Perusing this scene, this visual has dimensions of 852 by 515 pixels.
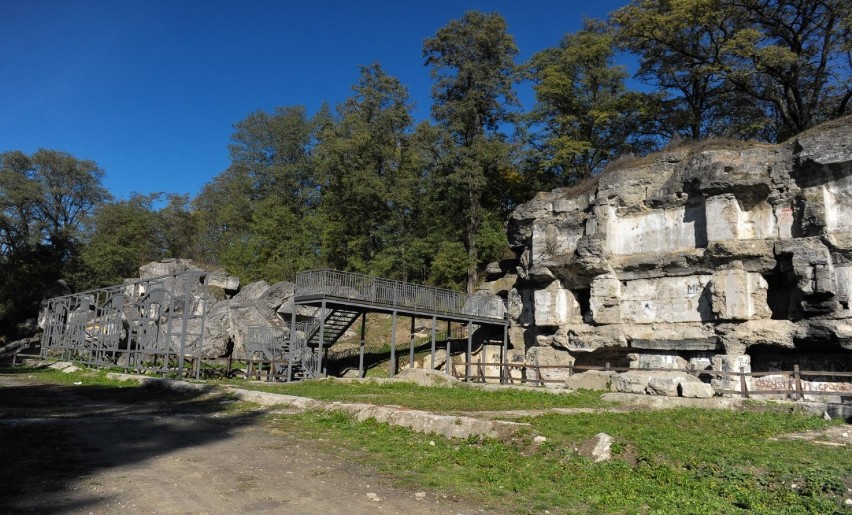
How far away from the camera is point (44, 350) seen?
3525cm

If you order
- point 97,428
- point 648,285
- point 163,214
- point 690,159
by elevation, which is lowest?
point 97,428

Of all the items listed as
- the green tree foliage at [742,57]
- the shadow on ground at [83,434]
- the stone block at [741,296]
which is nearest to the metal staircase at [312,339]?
the shadow on ground at [83,434]

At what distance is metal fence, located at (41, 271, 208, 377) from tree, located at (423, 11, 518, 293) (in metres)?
17.2

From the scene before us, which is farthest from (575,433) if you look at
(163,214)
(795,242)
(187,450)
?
(163,214)

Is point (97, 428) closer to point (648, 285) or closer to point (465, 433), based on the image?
point (465, 433)

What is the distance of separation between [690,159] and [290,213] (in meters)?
31.8

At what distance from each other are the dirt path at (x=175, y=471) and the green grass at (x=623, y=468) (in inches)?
27.8

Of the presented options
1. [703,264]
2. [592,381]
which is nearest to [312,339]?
[592,381]

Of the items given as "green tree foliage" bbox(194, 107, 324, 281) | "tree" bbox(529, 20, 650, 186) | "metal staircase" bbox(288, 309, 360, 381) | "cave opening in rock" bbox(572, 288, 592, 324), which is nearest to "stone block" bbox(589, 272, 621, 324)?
"cave opening in rock" bbox(572, 288, 592, 324)

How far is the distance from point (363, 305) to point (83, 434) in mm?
15471

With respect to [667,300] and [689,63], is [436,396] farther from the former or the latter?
[689,63]

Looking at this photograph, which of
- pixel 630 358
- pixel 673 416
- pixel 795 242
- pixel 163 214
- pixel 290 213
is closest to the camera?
pixel 673 416

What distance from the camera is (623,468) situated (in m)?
7.91

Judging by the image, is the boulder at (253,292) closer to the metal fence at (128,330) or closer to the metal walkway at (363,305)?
the metal fence at (128,330)
